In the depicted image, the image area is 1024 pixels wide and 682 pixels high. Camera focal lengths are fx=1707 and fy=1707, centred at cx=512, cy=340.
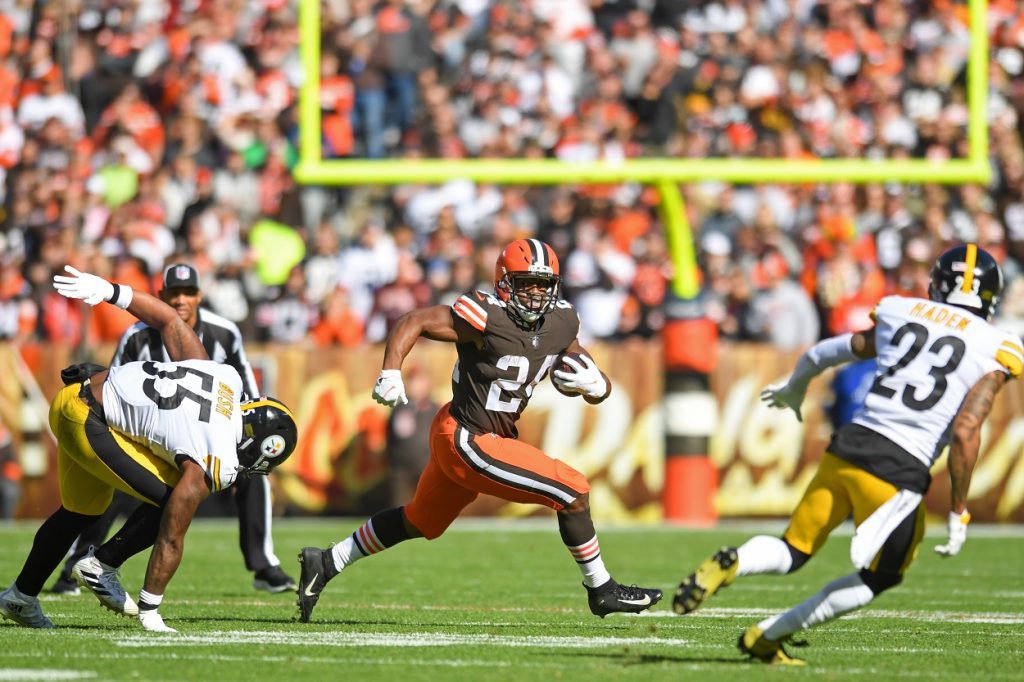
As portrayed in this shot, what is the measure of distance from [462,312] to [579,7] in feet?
24.1

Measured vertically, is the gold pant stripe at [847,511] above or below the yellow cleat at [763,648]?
above

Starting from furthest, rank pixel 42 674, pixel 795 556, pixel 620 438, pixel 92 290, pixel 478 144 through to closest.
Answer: pixel 620 438, pixel 478 144, pixel 92 290, pixel 795 556, pixel 42 674

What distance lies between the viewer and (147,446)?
6793 mm

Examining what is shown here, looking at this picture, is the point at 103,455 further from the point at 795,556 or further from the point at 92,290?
the point at 795,556

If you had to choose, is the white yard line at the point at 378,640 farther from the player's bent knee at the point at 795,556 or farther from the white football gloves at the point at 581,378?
the white football gloves at the point at 581,378

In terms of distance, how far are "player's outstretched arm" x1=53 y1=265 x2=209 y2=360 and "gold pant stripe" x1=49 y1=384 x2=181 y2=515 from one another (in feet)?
1.27

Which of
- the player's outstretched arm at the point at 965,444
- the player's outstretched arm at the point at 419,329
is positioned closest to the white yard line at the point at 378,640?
the player's outstretched arm at the point at 419,329

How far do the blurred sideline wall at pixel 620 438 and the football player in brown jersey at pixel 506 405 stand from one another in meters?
6.70

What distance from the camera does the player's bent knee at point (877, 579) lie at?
5781mm

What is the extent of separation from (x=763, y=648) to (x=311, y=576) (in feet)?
7.22

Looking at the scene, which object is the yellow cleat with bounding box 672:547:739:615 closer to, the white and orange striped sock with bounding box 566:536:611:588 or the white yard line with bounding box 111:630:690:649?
the white yard line with bounding box 111:630:690:649

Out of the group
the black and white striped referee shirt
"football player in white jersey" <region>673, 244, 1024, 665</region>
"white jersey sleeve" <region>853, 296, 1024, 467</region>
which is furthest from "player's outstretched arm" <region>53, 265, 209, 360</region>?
"white jersey sleeve" <region>853, 296, 1024, 467</region>

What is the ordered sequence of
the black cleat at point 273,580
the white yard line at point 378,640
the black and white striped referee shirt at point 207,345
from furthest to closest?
the black cleat at point 273,580, the black and white striped referee shirt at point 207,345, the white yard line at point 378,640

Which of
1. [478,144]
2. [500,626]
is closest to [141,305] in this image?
[500,626]
